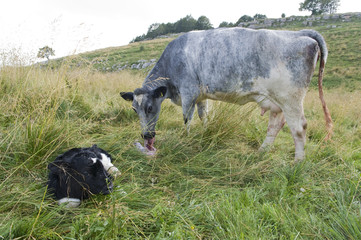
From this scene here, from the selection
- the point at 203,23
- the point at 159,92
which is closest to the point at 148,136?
the point at 159,92

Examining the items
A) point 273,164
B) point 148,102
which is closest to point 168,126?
point 148,102

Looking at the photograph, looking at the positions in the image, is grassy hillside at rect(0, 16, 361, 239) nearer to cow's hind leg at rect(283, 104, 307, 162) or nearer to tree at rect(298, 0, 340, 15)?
cow's hind leg at rect(283, 104, 307, 162)

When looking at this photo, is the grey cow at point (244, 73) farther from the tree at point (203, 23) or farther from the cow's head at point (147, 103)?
the tree at point (203, 23)

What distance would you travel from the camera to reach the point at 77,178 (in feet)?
6.81

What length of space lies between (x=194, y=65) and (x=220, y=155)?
1.61 m

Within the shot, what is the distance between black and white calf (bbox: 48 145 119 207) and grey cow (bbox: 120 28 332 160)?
1.35 m

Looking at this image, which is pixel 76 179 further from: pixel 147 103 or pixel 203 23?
pixel 203 23

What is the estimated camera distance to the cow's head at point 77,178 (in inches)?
79.6

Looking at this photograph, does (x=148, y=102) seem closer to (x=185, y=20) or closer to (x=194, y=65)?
(x=194, y=65)

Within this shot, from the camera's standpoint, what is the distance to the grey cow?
Answer: 333 centimetres

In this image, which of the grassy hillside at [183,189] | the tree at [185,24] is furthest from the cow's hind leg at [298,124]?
the tree at [185,24]

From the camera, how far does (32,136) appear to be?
2.40m

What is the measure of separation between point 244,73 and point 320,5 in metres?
77.5

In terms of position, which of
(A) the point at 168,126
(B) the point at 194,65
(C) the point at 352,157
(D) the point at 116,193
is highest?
Answer: (B) the point at 194,65
